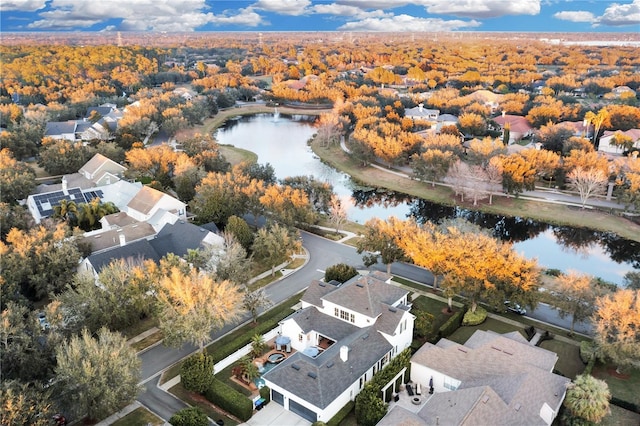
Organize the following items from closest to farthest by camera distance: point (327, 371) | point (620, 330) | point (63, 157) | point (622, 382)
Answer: point (327, 371) → point (620, 330) → point (622, 382) → point (63, 157)

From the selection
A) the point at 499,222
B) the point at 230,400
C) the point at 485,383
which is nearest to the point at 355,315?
the point at 485,383

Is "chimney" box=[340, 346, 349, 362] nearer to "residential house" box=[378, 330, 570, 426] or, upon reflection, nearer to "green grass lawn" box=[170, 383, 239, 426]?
"residential house" box=[378, 330, 570, 426]

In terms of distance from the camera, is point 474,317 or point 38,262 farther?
point 38,262

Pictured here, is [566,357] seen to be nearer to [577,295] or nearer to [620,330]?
[577,295]

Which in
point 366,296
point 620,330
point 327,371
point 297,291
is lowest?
point 297,291

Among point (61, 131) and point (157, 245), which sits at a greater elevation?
point (61, 131)

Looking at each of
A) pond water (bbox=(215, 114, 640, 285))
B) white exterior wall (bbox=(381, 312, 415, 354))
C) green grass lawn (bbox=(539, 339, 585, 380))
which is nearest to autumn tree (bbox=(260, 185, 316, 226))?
pond water (bbox=(215, 114, 640, 285))

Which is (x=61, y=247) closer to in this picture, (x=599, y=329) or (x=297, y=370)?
(x=297, y=370)

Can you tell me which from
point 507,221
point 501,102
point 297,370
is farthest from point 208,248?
point 501,102
